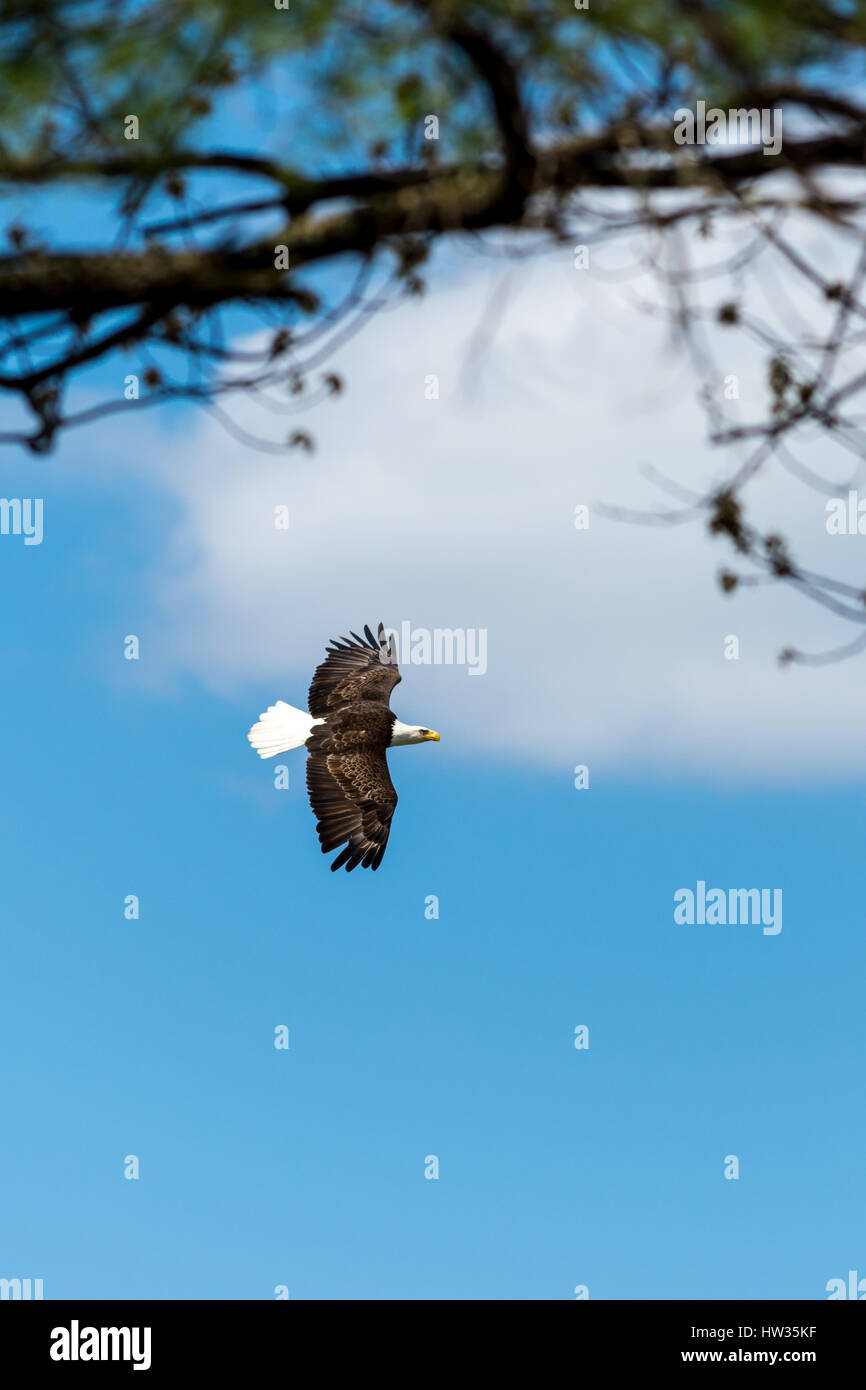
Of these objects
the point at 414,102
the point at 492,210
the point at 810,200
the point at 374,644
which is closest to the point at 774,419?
the point at 810,200

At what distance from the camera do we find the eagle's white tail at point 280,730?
42.5 feet

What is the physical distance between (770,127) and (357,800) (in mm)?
8375

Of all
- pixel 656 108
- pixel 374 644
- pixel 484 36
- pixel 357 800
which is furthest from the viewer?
pixel 374 644

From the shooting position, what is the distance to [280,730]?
13.2 m

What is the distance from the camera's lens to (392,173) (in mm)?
3975

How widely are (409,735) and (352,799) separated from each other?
5.90 feet

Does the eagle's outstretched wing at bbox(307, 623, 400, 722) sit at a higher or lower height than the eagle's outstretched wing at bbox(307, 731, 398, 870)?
higher

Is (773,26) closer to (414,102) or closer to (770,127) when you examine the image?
(770,127)

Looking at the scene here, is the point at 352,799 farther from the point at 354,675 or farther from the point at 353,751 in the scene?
the point at 354,675

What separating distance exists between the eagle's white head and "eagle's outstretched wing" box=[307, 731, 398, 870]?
85cm

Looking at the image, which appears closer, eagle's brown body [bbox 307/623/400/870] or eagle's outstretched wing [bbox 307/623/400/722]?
eagle's brown body [bbox 307/623/400/870]

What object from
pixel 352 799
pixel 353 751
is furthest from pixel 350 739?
pixel 352 799

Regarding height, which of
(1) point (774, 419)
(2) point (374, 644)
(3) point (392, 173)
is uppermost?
(2) point (374, 644)

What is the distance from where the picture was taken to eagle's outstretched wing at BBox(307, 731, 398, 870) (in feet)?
38.1
